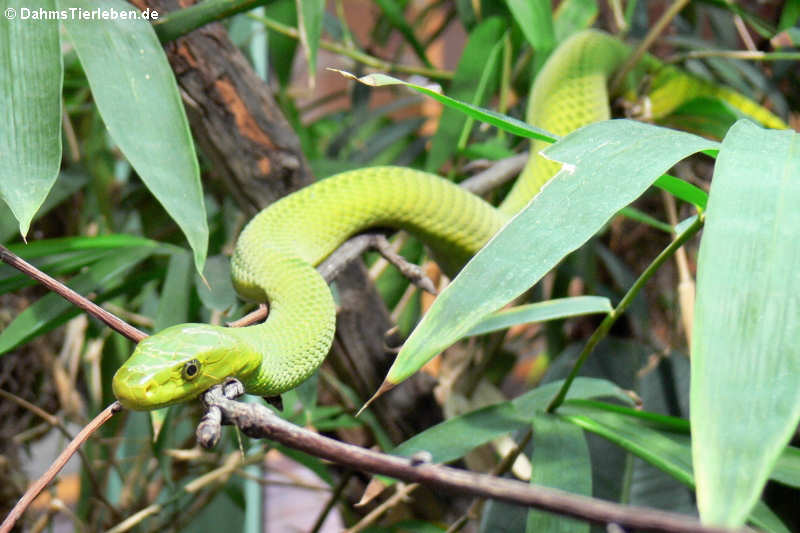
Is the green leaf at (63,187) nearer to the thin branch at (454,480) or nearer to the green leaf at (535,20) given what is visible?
the green leaf at (535,20)

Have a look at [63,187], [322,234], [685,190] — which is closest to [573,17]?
[322,234]

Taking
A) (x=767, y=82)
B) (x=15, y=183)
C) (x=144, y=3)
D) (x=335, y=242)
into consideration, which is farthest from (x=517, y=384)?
(x=15, y=183)

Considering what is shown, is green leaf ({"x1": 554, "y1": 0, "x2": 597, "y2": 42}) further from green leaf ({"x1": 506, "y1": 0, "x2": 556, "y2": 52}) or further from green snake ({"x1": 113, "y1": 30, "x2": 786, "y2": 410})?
green leaf ({"x1": 506, "y1": 0, "x2": 556, "y2": 52})

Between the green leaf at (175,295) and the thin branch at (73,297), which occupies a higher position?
the thin branch at (73,297)

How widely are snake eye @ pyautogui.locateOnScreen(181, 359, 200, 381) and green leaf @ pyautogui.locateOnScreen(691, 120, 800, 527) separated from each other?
39 centimetres

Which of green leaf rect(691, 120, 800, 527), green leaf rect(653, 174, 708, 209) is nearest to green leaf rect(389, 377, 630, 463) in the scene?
green leaf rect(653, 174, 708, 209)

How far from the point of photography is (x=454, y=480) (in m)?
0.29

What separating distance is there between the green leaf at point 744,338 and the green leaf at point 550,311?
0.30 m

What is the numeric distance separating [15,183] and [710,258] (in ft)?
1.83

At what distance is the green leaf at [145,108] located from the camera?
670mm

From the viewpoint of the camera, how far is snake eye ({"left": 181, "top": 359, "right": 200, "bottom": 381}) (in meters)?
0.59

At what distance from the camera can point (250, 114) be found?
0.99m

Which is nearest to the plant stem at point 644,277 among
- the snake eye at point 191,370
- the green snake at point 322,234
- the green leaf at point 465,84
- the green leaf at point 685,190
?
the green leaf at point 685,190

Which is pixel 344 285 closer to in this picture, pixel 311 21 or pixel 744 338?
pixel 311 21
